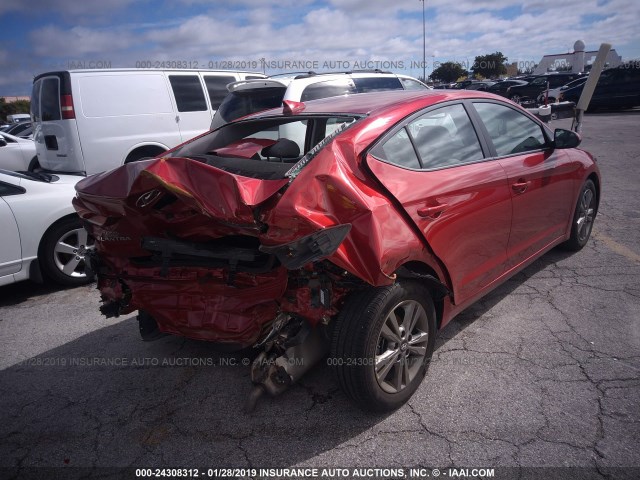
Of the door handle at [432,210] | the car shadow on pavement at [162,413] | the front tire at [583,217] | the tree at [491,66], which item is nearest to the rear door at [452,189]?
the door handle at [432,210]

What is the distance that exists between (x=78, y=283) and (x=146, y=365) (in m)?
2.08

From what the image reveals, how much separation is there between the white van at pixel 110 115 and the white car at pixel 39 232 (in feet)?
A: 6.74

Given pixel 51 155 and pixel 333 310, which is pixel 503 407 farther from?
pixel 51 155

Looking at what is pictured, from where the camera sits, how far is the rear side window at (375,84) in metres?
6.60

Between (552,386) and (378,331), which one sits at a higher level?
(378,331)

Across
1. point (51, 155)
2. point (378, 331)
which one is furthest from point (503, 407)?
point (51, 155)

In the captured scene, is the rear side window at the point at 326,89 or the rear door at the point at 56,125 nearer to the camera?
the rear side window at the point at 326,89

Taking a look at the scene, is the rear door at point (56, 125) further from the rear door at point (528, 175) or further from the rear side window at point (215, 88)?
the rear door at point (528, 175)

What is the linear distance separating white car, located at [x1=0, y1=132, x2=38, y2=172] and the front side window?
972 centimetres

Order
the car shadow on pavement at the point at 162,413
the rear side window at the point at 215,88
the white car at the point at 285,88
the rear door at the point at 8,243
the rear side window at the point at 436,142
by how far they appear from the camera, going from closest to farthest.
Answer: the car shadow on pavement at the point at 162,413, the rear side window at the point at 436,142, the rear door at the point at 8,243, the white car at the point at 285,88, the rear side window at the point at 215,88

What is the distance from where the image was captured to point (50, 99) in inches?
278

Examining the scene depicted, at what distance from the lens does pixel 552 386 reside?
2.77m

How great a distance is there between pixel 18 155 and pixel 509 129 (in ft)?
33.2

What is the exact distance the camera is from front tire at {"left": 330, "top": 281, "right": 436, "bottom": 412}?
240cm
